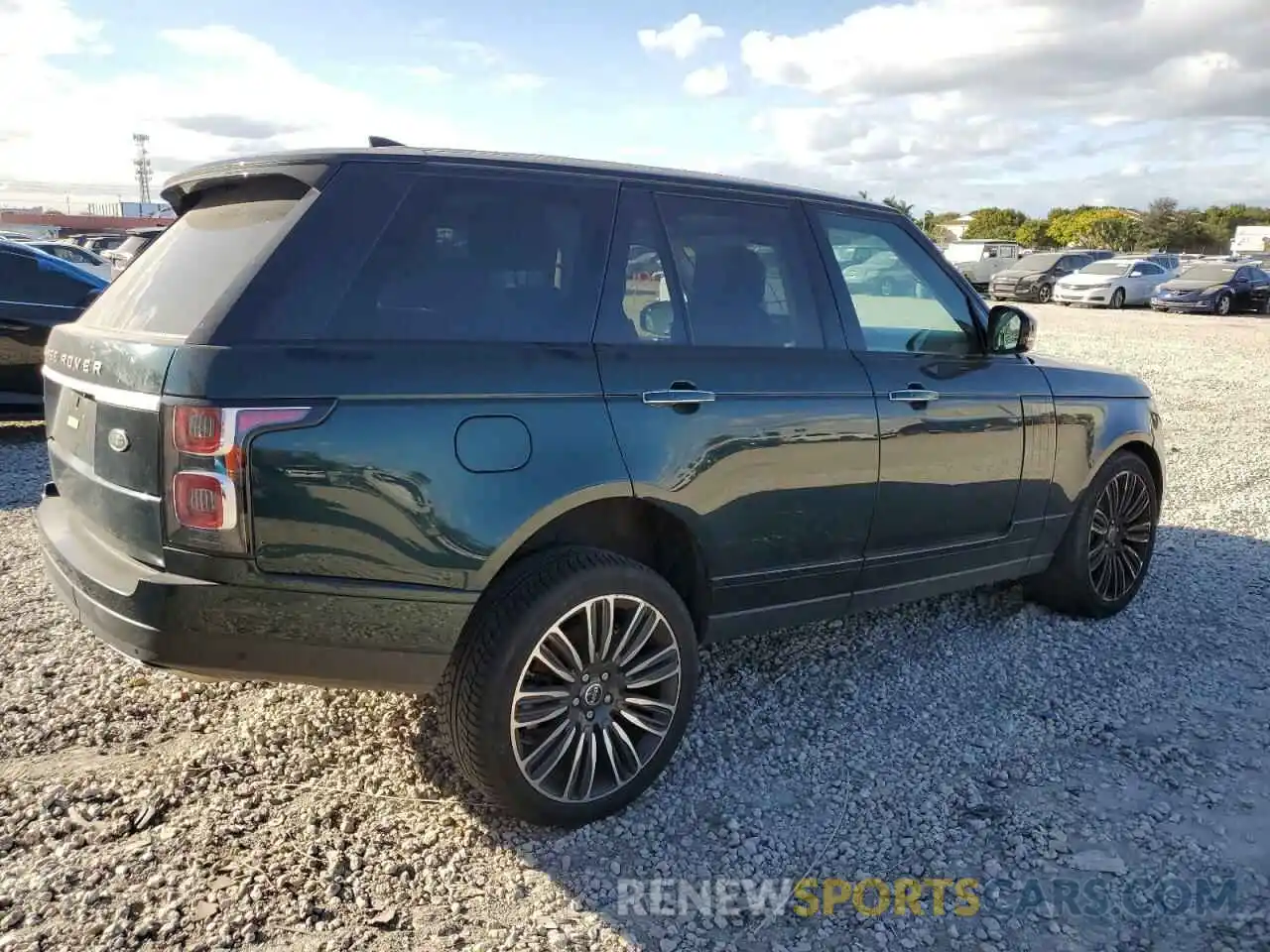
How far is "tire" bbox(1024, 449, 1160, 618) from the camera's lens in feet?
15.7

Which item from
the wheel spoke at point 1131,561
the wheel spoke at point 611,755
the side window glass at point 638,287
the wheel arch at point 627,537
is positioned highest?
the side window glass at point 638,287

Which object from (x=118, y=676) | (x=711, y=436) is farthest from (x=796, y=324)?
(x=118, y=676)

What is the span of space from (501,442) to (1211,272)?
3115cm

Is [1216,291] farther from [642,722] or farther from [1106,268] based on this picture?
[642,722]

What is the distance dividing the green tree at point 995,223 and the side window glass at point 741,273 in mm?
73624

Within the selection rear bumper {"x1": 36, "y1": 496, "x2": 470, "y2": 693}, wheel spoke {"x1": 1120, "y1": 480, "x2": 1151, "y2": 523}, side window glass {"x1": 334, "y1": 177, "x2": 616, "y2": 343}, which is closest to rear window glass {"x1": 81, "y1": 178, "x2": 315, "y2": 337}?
side window glass {"x1": 334, "y1": 177, "x2": 616, "y2": 343}

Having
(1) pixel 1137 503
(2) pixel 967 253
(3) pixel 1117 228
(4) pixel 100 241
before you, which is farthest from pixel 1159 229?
(1) pixel 1137 503

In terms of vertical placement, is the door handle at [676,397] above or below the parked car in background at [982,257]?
below

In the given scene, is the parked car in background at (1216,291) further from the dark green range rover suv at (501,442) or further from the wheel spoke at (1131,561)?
the dark green range rover suv at (501,442)

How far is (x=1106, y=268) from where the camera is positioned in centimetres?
2934

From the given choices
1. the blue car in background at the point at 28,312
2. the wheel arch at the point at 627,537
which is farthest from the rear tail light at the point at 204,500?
the blue car in background at the point at 28,312

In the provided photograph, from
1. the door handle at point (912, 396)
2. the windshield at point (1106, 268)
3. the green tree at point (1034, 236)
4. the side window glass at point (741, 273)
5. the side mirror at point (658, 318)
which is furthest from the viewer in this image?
the green tree at point (1034, 236)

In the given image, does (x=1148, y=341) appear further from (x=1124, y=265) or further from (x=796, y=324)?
(x=796, y=324)

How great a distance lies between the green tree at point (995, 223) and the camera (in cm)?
7294
